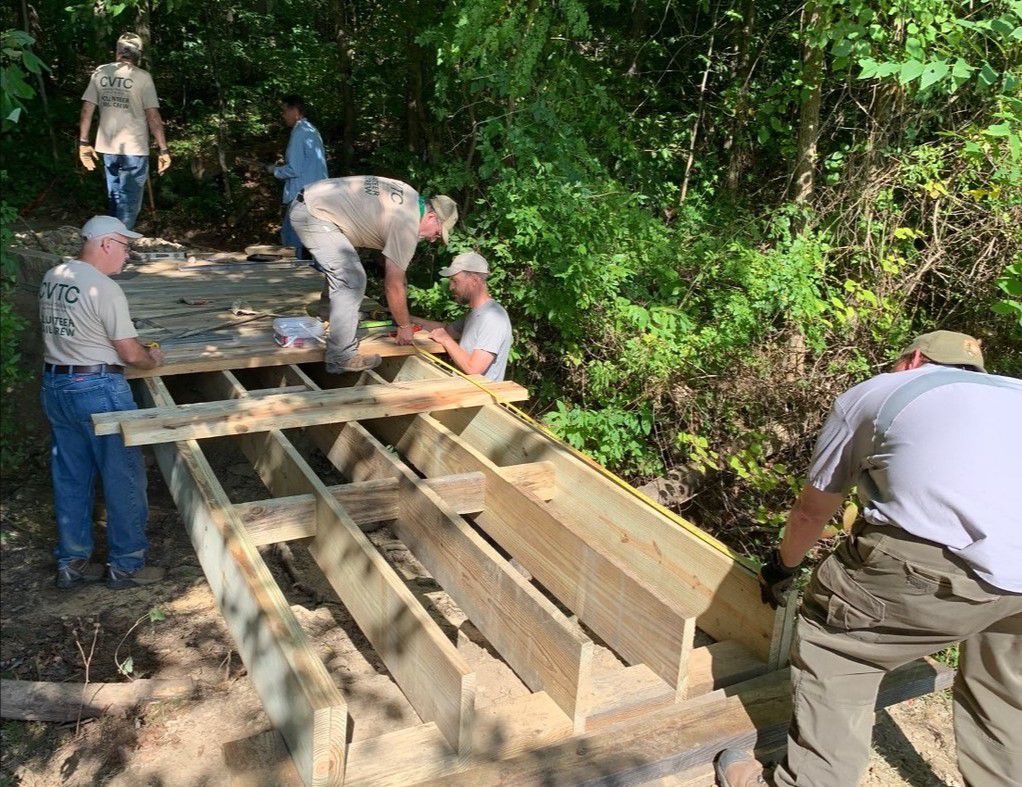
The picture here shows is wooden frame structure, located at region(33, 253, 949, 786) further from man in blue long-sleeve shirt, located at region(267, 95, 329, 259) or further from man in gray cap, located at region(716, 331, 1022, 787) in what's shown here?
man in blue long-sleeve shirt, located at region(267, 95, 329, 259)

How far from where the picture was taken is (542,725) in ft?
→ 8.25

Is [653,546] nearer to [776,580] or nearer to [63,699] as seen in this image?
[776,580]

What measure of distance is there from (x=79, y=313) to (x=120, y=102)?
11.6ft

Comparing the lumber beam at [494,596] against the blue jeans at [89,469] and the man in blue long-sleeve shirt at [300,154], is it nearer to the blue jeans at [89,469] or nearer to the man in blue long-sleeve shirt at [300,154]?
the blue jeans at [89,469]

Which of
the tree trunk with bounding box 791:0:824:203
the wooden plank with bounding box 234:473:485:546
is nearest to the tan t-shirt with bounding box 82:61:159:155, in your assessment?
the wooden plank with bounding box 234:473:485:546

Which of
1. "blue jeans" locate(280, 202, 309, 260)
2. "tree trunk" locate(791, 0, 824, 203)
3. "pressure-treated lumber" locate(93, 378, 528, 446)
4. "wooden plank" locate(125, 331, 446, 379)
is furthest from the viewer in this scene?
"blue jeans" locate(280, 202, 309, 260)

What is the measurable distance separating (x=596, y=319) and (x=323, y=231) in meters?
1.88

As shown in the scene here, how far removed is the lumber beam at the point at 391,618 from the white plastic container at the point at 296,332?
1185 mm

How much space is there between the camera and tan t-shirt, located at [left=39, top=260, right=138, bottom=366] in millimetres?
3791

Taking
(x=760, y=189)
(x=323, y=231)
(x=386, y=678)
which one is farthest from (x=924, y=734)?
(x=760, y=189)

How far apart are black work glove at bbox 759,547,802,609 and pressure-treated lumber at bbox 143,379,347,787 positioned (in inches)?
55.5

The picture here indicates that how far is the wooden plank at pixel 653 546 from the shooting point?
296 cm

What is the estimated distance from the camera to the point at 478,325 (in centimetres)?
475

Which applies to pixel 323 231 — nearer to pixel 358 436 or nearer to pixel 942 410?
pixel 358 436
